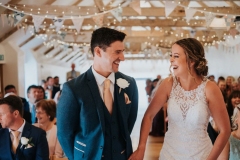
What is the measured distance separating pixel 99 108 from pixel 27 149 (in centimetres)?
82

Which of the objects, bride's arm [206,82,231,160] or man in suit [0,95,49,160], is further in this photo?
man in suit [0,95,49,160]

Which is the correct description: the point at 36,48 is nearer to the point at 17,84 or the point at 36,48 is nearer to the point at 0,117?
the point at 17,84

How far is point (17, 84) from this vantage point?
11477 mm

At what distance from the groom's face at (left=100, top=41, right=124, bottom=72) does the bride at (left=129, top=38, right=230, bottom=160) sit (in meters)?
0.39

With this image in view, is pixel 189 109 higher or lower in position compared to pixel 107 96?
lower

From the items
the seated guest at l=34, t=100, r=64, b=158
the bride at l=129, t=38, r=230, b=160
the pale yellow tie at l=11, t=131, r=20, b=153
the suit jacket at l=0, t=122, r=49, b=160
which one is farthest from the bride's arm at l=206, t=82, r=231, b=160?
the seated guest at l=34, t=100, r=64, b=158

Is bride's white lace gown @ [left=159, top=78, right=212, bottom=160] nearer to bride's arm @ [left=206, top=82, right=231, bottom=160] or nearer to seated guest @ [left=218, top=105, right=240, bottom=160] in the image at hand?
bride's arm @ [left=206, top=82, right=231, bottom=160]

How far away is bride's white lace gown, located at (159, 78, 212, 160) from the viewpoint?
238 cm

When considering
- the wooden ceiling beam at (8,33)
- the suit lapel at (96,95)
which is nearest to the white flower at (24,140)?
the suit lapel at (96,95)

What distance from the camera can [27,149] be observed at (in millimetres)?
2662

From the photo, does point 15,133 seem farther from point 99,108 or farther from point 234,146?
point 234,146

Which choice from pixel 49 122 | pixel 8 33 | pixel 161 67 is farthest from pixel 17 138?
pixel 161 67

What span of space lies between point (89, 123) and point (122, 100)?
0.76ft

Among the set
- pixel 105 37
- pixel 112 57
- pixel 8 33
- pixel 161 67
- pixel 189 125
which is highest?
pixel 8 33
